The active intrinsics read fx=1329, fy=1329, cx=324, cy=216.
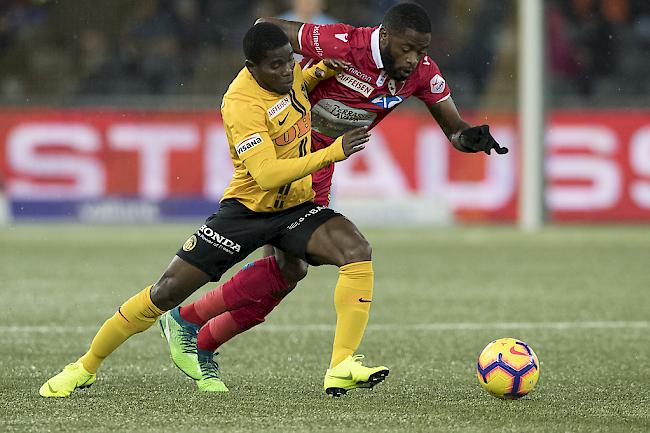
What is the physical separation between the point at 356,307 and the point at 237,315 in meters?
0.74

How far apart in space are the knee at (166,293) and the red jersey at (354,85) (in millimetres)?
1035

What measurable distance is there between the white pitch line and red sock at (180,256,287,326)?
1.97m

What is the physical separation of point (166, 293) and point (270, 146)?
0.80 meters

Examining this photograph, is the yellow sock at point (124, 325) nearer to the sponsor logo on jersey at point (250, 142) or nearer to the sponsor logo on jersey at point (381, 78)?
the sponsor logo on jersey at point (250, 142)

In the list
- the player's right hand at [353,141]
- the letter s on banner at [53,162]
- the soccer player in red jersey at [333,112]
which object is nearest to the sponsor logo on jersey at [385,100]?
the soccer player in red jersey at [333,112]

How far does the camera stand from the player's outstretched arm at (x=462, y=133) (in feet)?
19.5

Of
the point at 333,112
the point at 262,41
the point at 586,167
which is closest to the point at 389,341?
the point at 333,112

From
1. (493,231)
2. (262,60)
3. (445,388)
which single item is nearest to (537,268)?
(493,231)

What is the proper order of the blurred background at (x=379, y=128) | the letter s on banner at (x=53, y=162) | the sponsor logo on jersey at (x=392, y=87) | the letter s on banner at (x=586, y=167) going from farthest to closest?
the letter s on banner at (x=53, y=162) → the blurred background at (x=379, y=128) → the letter s on banner at (x=586, y=167) → the sponsor logo on jersey at (x=392, y=87)

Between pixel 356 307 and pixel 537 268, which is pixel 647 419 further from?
pixel 537 268

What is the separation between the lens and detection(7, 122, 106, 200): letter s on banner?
1491 cm

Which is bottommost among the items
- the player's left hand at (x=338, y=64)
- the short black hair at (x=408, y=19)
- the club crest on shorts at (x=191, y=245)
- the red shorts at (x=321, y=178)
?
the club crest on shorts at (x=191, y=245)

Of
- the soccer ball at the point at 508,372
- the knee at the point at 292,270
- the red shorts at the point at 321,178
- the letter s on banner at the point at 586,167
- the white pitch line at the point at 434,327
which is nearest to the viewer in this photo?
the soccer ball at the point at 508,372

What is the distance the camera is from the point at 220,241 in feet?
19.0
